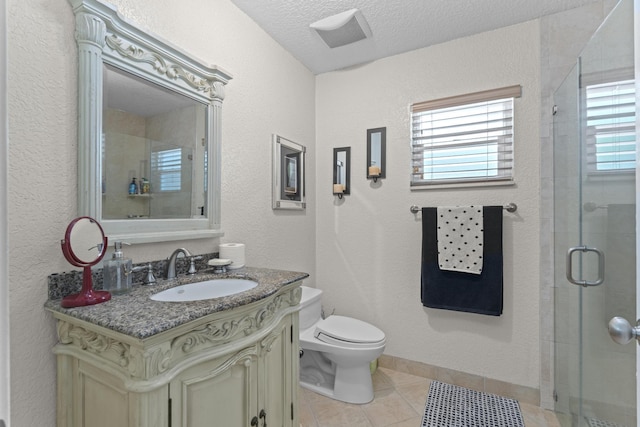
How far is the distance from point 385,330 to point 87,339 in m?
1.97

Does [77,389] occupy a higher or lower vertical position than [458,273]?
lower

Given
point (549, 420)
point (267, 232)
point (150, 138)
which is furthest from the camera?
point (267, 232)

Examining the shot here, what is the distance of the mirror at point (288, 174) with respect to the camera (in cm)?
211

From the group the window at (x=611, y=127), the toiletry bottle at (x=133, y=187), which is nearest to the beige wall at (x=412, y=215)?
the window at (x=611, y=127)

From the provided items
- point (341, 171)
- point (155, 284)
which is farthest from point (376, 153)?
point (155, 284)

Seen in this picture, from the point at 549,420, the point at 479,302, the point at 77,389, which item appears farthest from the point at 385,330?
the point at 77,389

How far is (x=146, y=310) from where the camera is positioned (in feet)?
2.97

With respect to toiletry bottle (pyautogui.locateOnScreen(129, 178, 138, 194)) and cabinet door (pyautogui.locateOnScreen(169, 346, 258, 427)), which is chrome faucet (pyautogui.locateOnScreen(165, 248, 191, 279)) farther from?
cabinet door (pyautogui.locateOnScreen(169, 346, 258, 427))

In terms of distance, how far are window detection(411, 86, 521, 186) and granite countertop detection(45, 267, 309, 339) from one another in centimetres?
153

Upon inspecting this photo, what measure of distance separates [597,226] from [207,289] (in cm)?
178

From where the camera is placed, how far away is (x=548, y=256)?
1901 mm

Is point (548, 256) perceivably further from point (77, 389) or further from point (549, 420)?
point (77, 389)

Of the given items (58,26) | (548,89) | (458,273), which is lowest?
(458,273)

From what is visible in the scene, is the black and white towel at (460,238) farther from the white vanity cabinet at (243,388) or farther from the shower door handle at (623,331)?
the shower door handle at (623,331)
